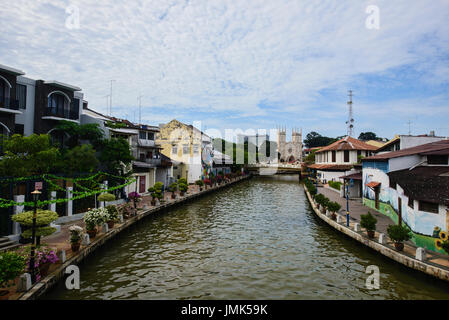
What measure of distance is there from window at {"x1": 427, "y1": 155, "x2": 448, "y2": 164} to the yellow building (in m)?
38.4

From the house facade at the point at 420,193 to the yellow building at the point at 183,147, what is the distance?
110 feet

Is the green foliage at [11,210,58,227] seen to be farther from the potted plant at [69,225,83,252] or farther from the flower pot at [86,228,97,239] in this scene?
the flower pot at [86,228,97,239]

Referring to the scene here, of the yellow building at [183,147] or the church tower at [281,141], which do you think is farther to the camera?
the church tower at [281,141]

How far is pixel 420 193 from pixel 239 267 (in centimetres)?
1017

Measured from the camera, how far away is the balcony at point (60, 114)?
90.0ft

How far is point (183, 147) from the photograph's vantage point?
5194 centimetres

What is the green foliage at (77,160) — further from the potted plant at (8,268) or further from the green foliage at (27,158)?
the potted plant at (8,268)

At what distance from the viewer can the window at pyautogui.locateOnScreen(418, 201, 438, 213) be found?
1399 centimetres

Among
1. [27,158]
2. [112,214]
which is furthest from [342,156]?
[27,158]

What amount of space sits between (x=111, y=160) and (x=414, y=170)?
2628cm

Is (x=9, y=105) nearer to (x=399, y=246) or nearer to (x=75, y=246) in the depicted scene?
(x=75, y=246)

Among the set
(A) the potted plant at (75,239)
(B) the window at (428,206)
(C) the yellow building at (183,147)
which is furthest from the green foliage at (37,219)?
(C) the yellow building at (183,147)

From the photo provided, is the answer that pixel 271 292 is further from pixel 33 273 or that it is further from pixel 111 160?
pixel 111 160
